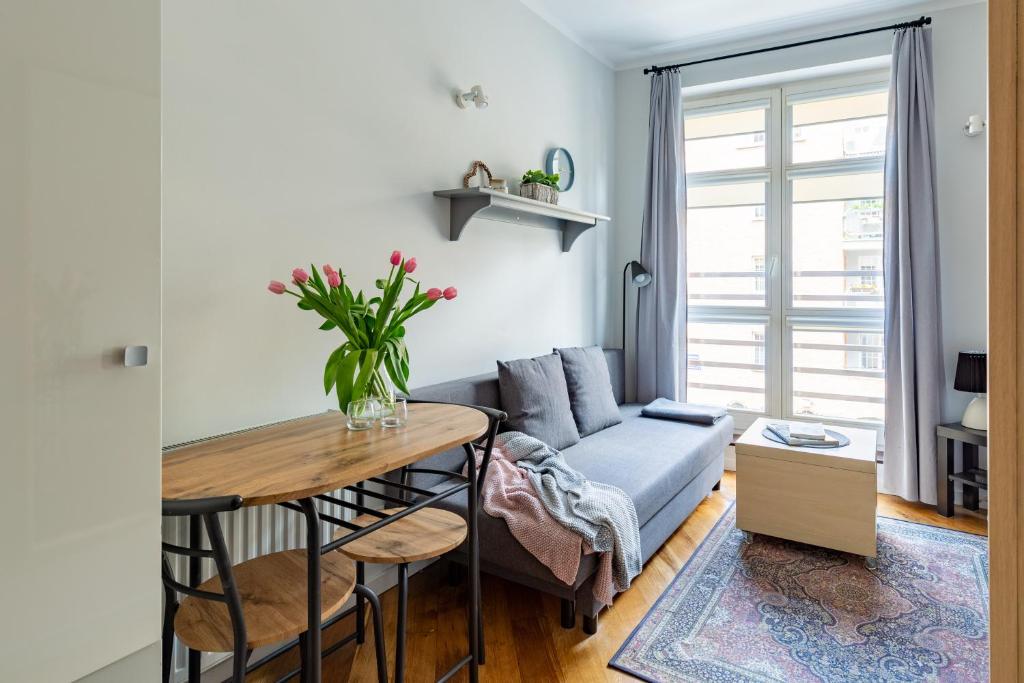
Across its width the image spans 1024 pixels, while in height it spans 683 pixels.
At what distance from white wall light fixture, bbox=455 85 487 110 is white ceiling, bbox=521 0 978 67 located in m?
0.91

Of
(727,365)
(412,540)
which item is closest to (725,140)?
(727,365)

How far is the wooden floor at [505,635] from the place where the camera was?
189 cm

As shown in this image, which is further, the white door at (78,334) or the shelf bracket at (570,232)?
the shelf bracket at (570,232)

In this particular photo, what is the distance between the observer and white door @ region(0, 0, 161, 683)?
0.65m

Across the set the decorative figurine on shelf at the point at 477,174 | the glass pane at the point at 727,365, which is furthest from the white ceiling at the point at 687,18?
the glass pane at the point at 727,365

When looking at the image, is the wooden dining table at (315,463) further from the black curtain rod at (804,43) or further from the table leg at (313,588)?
the black curtain rod at (804,43)

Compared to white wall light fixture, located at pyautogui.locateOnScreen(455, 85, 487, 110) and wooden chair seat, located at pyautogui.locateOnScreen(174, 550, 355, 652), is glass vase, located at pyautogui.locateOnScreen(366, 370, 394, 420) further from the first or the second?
white wall light fixture, located at pyautogui.locateOnScreen(455, 85, 487, 110)

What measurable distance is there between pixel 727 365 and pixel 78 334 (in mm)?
4007

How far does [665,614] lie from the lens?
2.25m

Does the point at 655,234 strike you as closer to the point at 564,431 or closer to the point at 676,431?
the point at 676,431

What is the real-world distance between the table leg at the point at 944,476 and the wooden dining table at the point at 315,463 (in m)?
2.79

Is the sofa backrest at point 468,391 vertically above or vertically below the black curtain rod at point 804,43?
below
